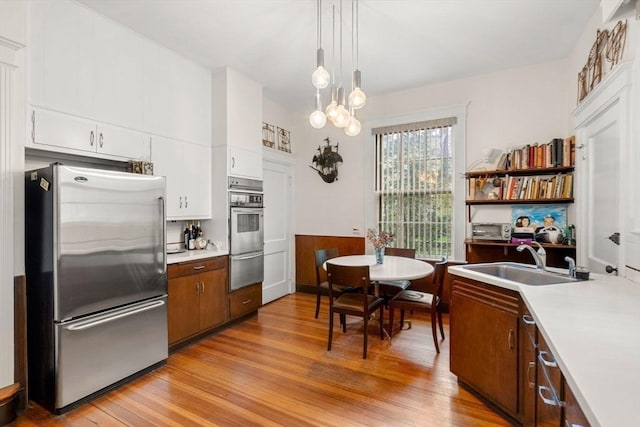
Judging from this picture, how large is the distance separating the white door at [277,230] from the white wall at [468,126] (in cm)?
22

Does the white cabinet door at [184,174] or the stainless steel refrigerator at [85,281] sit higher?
the white cabinet door at [184,174]

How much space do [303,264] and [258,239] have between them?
1363 millimetres

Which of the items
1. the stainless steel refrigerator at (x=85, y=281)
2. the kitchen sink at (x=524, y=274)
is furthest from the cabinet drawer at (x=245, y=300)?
the kitchen sink at (x=524, y=274)

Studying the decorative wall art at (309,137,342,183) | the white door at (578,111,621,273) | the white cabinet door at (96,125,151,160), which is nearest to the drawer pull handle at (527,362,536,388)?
the white door at (578,111,621,273)

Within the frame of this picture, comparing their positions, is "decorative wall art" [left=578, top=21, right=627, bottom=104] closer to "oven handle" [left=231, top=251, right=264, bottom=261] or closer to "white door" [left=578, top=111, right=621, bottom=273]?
"white door" [left=578, top=111, right=621, bottom=273]

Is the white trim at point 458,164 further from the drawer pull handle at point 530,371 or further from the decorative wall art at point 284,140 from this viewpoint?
the drawer pull handle at point 530,371

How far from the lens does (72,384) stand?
2.15 metres

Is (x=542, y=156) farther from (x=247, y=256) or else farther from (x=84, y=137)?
(x=84, y=137)

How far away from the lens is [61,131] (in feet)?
8.02

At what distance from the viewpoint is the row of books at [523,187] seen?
11.0 ft

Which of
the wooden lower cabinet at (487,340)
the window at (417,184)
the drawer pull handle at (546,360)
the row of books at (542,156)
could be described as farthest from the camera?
the window at (417,184)

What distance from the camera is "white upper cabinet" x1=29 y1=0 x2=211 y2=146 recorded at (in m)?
2.36

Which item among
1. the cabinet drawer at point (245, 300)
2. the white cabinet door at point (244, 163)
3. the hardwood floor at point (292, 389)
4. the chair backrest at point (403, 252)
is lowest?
the hardwood floor at point (292, 389)

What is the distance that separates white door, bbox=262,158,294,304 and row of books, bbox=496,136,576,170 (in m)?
3.08
